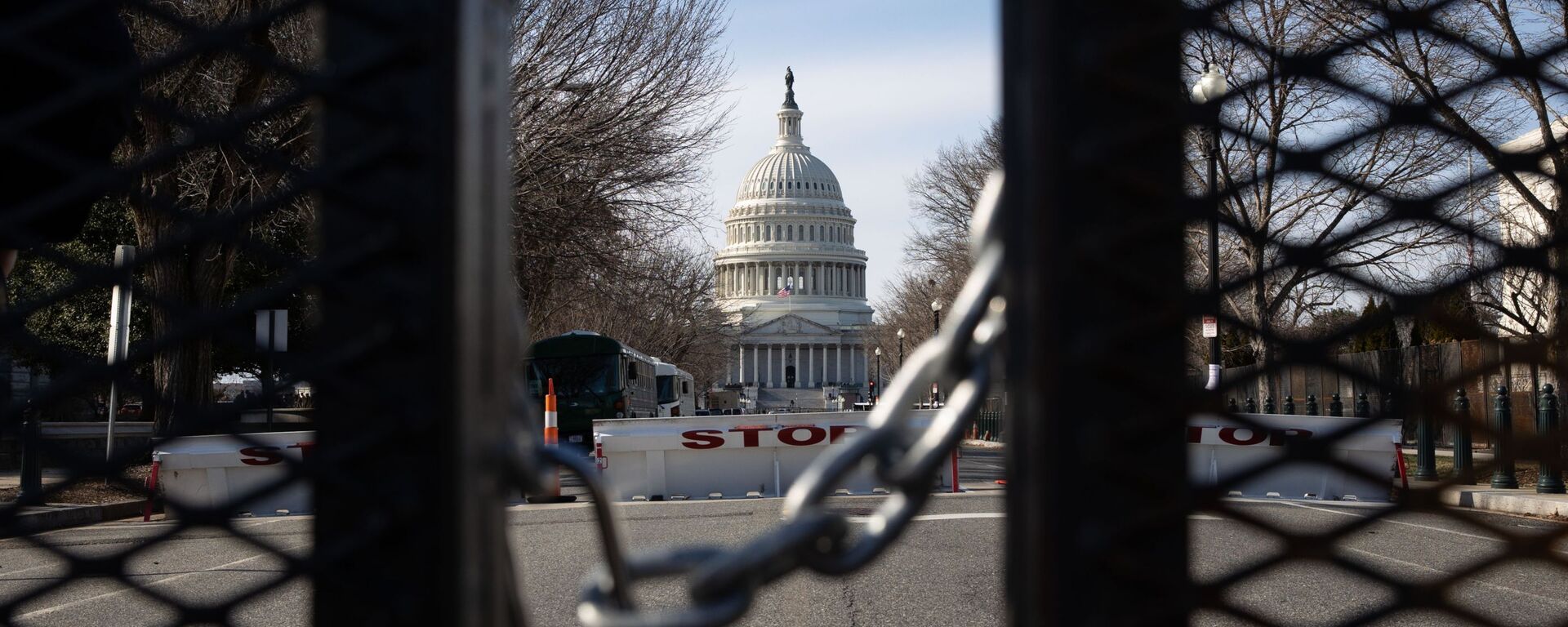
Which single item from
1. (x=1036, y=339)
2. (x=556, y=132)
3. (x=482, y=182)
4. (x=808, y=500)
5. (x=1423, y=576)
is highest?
(x=556, y=132)

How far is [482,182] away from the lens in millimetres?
1125

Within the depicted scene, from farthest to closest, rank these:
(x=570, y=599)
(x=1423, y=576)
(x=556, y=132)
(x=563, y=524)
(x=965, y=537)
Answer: (x=556, y=132) < (x=563, y=524) < (x=965, y=537) < (x=1423, y=576) < (x=570, y=599)

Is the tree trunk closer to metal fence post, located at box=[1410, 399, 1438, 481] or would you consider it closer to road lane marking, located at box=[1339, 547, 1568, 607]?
road lane marking, located at box=[1339, 547, 1568, 607]

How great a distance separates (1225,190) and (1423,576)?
265 inches

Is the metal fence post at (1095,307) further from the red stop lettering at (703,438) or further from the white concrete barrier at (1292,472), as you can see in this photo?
the red stop lettering at (703,438)

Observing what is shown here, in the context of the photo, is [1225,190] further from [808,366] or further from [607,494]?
[808,366]

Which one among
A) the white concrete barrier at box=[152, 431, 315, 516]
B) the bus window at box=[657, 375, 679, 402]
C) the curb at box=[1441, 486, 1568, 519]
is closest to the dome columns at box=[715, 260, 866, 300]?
the bus window at box=[657, 375, 679, 402]

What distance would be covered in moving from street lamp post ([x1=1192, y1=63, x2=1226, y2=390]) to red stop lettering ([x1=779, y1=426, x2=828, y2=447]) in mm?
4464

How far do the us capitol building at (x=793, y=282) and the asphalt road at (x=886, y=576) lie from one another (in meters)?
113

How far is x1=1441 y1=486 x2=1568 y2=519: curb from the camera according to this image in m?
11.7

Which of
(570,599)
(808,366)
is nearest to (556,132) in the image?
(570,599)

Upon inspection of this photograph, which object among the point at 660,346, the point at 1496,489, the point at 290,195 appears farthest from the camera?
the point at 660,346

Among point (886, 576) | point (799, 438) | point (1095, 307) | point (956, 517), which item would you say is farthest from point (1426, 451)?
point (1095, 307)

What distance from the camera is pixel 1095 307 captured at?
1116 millimetres
